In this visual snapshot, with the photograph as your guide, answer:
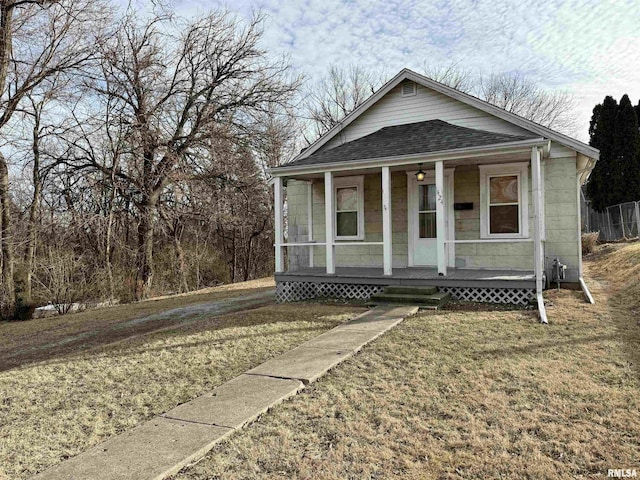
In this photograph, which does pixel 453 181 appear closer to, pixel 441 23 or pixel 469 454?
pixel 441 23

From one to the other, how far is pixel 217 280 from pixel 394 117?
1598cm

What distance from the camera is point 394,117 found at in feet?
38.6

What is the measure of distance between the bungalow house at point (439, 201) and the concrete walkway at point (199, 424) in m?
3.98

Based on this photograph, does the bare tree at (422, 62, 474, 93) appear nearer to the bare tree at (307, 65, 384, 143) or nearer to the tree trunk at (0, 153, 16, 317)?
the bare tree at (307, 65, 384, 143)

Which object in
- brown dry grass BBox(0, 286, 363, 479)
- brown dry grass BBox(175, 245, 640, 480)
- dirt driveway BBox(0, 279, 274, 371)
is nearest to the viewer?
brown dry grass BBox(175, 245, 640, 480)

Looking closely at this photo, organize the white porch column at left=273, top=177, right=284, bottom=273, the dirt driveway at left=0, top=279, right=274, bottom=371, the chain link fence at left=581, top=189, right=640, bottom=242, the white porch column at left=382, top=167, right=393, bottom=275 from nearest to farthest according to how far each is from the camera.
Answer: the dirt driveway at left=0, top=279, right=274, bottom=371 → the white porch column at left=382, top=167, right=393, bottom=275 → the white porch column at left=273, top=177, right=284, bottom=273 → the chain link fence at left=581, top=189, right=640, bottom=242

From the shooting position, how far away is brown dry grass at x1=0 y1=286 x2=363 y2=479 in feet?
11.9

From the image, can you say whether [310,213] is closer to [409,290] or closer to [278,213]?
[278,213]

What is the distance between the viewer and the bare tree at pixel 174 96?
55.1ft

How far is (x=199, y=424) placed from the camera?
12.3 feet

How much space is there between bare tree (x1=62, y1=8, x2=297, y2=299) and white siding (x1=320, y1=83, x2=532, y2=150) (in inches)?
285

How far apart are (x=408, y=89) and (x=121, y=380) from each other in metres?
9.53

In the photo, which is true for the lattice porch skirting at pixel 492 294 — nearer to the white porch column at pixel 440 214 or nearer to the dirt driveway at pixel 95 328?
the white porch column at pixel 440 214

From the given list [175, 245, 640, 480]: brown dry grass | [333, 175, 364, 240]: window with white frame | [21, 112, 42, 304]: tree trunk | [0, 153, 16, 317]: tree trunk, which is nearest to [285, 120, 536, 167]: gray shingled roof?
[333, 175, 364, 240]: window with white frame
